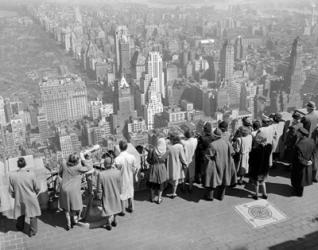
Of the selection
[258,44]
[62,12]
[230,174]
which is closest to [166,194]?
[230,174]

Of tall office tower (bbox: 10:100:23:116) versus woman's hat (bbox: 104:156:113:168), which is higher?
woman's hat (bbox: 104:156:113:168)

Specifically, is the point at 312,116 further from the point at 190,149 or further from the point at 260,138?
the point at 190,149

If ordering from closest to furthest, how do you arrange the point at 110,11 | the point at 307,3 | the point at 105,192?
the point at 105,192, the point at 307,3, the point at 110,11

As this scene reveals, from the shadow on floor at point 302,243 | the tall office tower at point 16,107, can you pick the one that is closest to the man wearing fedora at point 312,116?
the shadow on floor at point 302,243

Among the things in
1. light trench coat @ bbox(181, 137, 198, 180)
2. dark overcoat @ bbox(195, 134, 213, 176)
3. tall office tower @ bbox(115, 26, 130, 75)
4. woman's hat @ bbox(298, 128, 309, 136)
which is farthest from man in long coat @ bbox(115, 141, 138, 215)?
tall office tower @ bbox(115, 26, 130, 75)

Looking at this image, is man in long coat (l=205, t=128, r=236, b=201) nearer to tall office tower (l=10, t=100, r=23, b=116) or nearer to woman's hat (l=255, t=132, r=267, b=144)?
woman's hat (l=255, t=132, r=267, b=144)

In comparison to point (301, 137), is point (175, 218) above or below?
below

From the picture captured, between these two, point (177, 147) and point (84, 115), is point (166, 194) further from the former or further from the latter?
point (84, 115)
